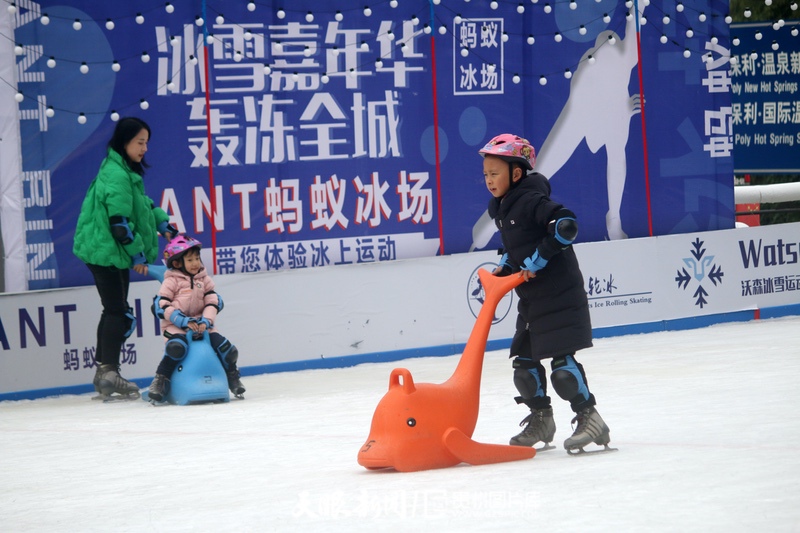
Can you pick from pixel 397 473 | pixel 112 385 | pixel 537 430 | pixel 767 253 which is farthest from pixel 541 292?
pixel 767 253

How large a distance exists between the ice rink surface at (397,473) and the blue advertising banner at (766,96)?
5.14m

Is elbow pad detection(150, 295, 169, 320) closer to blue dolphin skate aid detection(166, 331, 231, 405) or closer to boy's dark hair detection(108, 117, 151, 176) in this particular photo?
blue dolphin skate aid detection(166, 331, 231, 405)

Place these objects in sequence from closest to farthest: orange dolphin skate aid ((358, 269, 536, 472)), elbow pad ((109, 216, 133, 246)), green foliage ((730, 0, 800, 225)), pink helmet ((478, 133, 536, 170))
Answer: orange dolphin skate aid ((358, 269, 536, 472)), pink helmet ((478, 133, 536, 170)), elbow pad ((109, 216, 133, 246)), green foliage ((730, 0, 800, 225))

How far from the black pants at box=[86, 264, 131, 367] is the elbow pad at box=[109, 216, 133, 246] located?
0.26 meters

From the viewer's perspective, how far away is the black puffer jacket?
230 inches

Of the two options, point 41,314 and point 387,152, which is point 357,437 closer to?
point 41,314

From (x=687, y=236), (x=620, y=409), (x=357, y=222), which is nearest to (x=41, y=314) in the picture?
(x=357, y=222)

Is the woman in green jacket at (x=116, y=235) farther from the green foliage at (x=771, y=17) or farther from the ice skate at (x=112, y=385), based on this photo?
the green foliage at (x=771, y=17)

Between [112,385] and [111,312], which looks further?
[111,312]

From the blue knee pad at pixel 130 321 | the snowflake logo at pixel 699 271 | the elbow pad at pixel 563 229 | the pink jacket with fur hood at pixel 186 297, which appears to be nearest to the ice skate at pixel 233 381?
the pink jacket with fur hood at pixel 186 297

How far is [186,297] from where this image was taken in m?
8.66

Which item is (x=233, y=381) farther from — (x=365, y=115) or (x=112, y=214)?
(x=365, y=115)

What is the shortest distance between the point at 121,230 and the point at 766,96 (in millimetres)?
8374

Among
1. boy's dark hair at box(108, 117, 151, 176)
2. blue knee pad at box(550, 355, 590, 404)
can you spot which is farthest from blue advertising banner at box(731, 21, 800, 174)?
blue knee pad at box(550, 355, 590, 404)
